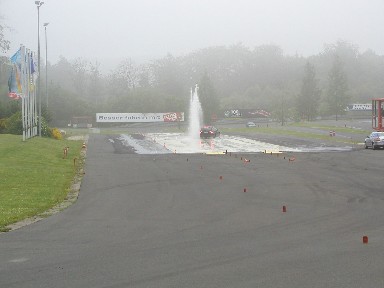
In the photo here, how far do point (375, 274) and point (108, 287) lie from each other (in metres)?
3.88

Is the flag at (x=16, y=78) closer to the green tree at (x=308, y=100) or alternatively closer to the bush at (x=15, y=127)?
the bush at (x=15, y=127)

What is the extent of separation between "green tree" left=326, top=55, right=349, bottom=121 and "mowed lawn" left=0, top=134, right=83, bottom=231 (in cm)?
8541

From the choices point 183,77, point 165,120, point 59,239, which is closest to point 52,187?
point 59,239

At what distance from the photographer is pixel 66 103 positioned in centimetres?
10475

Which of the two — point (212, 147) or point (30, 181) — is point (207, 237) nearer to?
point (30, 181)

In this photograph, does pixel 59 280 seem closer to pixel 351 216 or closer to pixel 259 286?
pixel 259 286

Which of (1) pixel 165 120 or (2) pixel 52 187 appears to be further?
(1) pixel 165 120

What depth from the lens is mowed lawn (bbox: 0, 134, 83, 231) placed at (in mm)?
14602

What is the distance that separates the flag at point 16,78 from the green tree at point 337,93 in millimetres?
79914

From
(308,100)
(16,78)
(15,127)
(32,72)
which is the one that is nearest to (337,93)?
(308,100)

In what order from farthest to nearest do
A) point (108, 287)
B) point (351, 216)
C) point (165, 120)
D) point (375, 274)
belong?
point (165, 120) → point (351, 216) → point (375, 274) → point (108, 287)

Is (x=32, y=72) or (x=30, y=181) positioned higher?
(x=32, y=72)

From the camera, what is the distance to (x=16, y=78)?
4278 cm

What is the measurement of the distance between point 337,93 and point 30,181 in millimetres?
97710
